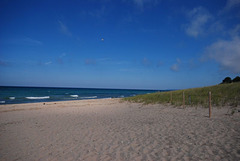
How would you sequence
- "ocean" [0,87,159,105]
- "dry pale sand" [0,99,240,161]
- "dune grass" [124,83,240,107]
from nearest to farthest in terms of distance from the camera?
"dry pale sand" [0,99,240,161] → "dune grass" [124,83,240,107] → "ocean" [0,87,159,105]

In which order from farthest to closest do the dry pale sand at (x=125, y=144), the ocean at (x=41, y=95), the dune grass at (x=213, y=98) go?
the ocean at (x=41, y=95) → the dune grass at (x=213, y=98) → the dry pale sand at (x=125, y=144)

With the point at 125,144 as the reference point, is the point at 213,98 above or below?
above

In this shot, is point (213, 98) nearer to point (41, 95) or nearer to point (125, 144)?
point (125, 144)

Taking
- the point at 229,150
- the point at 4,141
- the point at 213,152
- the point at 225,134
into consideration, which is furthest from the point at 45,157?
the point at 225,134

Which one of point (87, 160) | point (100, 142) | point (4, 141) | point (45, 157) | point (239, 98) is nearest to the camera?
point (87, 160)

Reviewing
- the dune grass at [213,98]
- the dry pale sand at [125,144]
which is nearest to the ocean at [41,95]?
the dune grass at [213,98]

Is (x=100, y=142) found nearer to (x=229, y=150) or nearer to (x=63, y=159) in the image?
(x=63, y=159)

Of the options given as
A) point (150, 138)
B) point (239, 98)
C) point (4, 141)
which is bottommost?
point (4, 141)

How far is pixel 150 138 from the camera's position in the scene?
5.25 m

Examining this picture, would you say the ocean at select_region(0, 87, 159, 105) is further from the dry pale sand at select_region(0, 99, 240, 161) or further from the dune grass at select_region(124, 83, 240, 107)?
the dry pale sand at select_region(0, 99, 240, 161)

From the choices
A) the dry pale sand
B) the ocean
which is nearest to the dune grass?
the dry pale sand

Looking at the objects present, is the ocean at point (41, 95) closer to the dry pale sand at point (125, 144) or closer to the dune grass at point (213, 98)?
the dune grass at point (213, 98)

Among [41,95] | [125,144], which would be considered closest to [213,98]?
[125,144]

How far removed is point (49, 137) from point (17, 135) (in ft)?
5.60
